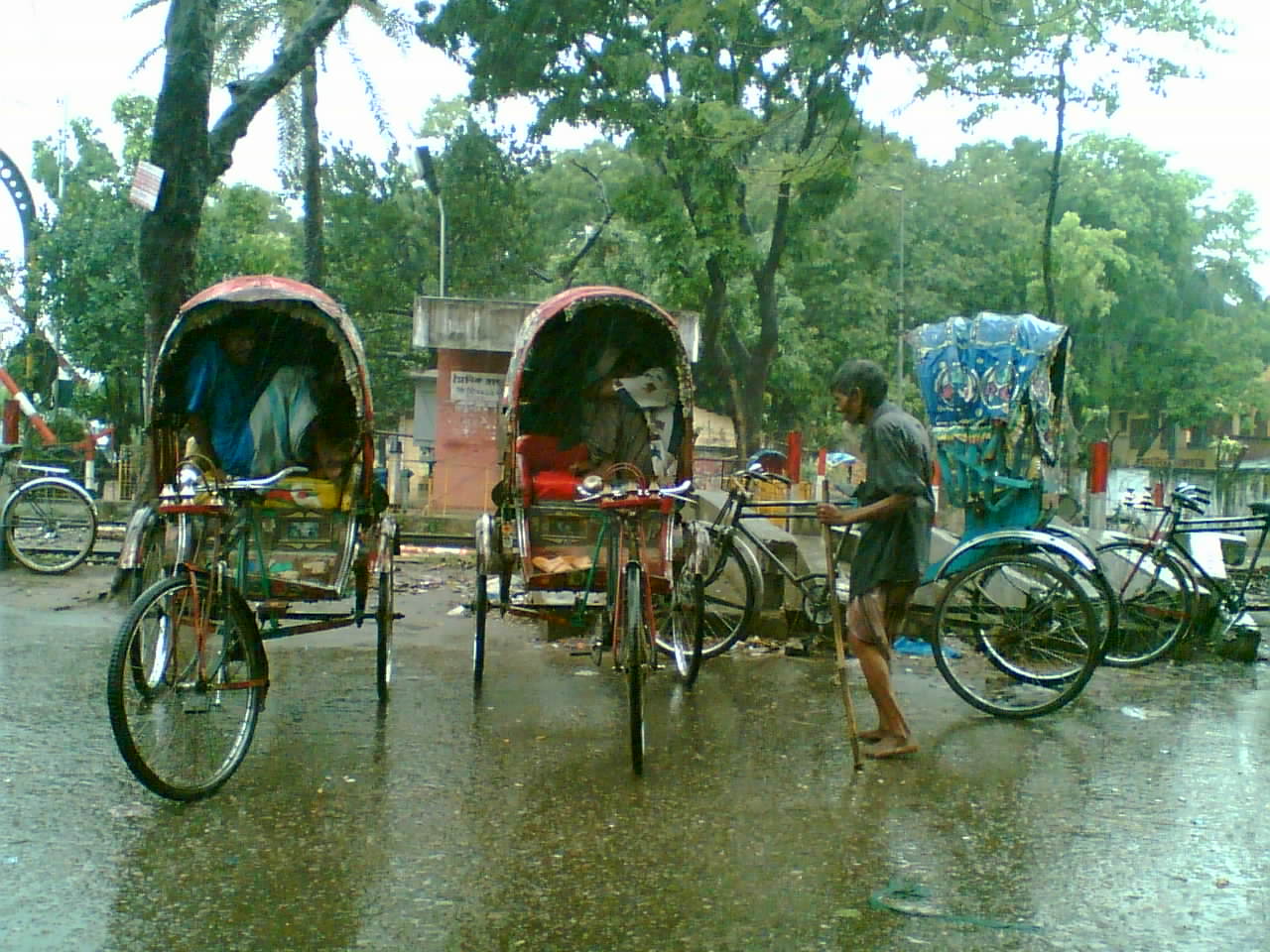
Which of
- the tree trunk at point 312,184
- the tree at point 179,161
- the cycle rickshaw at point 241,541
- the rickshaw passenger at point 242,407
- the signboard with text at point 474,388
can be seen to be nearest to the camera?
the cycle rickshaw at point 241,541

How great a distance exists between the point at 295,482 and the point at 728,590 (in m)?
2.90

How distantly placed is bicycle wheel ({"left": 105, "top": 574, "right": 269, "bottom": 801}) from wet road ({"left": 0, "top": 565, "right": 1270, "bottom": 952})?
157 millimetres

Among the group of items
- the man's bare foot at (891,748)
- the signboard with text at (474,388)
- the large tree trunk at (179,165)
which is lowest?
the man's bare foot at (891,748)

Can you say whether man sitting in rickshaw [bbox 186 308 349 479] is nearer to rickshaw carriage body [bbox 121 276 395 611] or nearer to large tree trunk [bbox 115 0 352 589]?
rickshaw carriage body [bbox 121 276 395 611]

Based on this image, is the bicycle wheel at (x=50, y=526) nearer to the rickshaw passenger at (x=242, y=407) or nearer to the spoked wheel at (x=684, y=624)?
the rickshaw passenger at (x=242, y=407)

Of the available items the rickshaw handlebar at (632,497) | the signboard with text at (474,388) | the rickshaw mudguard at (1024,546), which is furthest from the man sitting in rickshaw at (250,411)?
the signboard with text at (474,388)

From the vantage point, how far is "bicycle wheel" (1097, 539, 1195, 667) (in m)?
8.44

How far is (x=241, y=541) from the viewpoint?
5.80 meters

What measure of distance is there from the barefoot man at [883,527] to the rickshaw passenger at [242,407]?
310cm

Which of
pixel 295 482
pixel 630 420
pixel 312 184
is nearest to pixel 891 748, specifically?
pixel 630 420

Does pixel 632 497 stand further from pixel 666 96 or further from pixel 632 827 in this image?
pixel 666 96

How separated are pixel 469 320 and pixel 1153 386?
28.5 m

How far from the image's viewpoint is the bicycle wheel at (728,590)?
798 cm

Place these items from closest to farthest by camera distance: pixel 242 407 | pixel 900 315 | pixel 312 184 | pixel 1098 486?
1. pixel 242 407
2. pixel 1098 486
3. pixel 312 184
4. pixel 900 315
